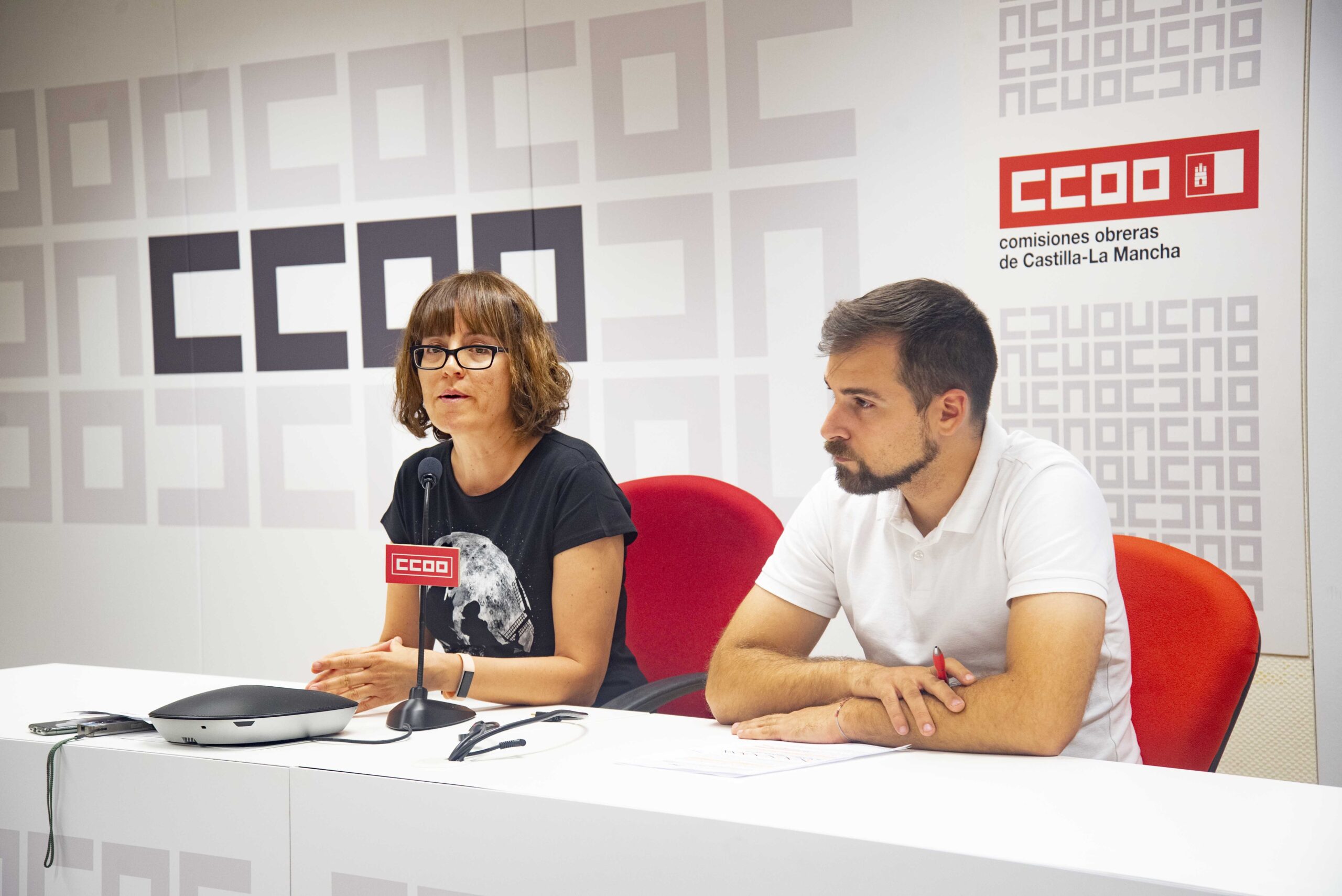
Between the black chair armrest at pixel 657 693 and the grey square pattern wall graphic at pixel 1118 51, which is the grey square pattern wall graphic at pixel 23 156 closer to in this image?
the black chair armrest at pixel 657 693

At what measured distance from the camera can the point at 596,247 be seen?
3.05 m

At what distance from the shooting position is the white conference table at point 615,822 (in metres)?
0.95

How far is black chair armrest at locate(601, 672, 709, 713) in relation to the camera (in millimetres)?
1771

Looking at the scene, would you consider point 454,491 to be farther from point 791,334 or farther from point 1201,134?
point 1201,134

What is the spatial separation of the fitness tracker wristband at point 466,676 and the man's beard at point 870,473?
0.64 m

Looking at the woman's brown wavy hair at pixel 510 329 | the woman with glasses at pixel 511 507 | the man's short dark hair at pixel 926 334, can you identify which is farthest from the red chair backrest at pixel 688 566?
the man's short dark hair at pixel 926 334

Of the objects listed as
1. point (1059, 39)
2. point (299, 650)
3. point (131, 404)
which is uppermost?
point (1059, 39)

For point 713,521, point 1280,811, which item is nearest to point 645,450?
point 713,521

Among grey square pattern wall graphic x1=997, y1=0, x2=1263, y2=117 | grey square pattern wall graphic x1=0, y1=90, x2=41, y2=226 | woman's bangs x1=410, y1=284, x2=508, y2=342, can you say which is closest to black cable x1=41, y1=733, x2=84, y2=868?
woman's bangs x1=410, y1=284, x2=508, y2=342

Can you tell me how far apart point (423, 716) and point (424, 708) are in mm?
15

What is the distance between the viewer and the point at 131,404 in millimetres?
3670

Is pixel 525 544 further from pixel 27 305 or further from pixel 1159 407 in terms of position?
pixel 27 305

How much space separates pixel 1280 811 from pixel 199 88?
3.67 meters

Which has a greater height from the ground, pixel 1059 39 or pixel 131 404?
pixel 1059 39
